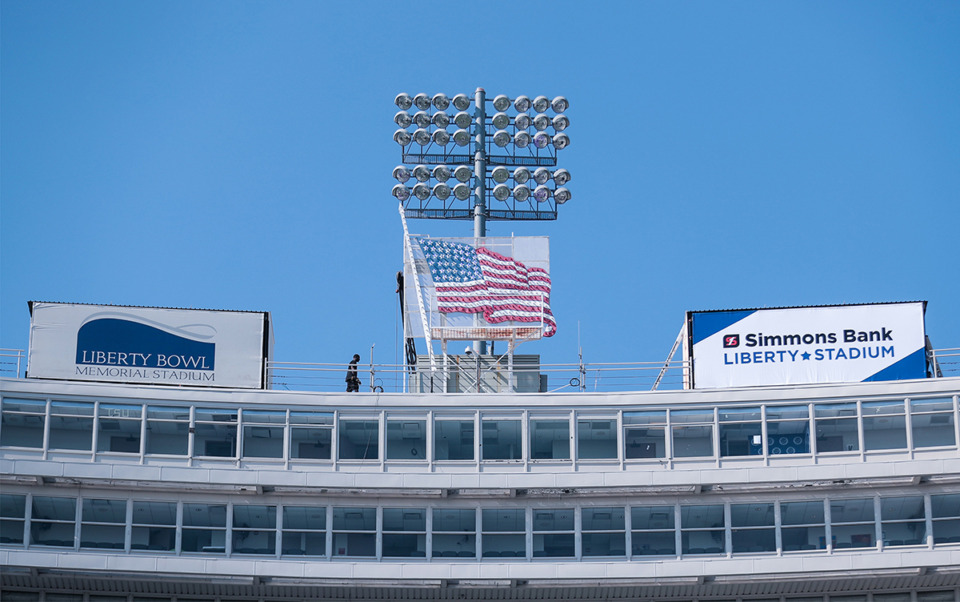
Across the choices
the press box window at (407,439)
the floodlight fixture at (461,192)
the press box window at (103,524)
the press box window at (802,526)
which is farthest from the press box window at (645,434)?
the floodlight fixture at (461,192)

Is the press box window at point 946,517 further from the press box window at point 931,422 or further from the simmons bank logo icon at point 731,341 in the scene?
the simmons bank logo icon at point 731,341

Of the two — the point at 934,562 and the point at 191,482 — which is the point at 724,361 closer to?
the point at 934,562

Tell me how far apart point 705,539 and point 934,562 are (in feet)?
19.4

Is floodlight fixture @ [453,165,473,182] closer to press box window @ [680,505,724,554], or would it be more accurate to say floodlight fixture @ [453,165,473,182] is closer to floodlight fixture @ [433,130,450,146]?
floodlight fixture @ [433,130,450,146]

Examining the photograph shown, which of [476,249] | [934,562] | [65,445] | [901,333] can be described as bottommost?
[934,562]

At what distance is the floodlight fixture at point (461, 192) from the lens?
5550 cm

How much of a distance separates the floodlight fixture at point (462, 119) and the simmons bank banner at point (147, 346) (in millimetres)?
12911

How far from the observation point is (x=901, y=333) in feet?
150

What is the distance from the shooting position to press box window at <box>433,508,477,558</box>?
43500 mm

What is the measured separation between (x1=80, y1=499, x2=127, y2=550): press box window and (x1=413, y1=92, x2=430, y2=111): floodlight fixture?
19.1m

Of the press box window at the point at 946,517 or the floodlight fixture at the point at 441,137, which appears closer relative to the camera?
the press box window at the point at 946,517

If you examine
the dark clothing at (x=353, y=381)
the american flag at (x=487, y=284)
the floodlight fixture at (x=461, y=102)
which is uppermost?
the floodlight fixture at (x=461, y=102)

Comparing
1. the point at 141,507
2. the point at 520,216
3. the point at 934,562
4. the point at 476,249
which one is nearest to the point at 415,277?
the point at 476,249

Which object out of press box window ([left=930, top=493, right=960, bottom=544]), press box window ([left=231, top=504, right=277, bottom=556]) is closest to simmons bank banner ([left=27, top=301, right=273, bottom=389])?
press box window ([left=231, top=504, right=277, bottom=556])
